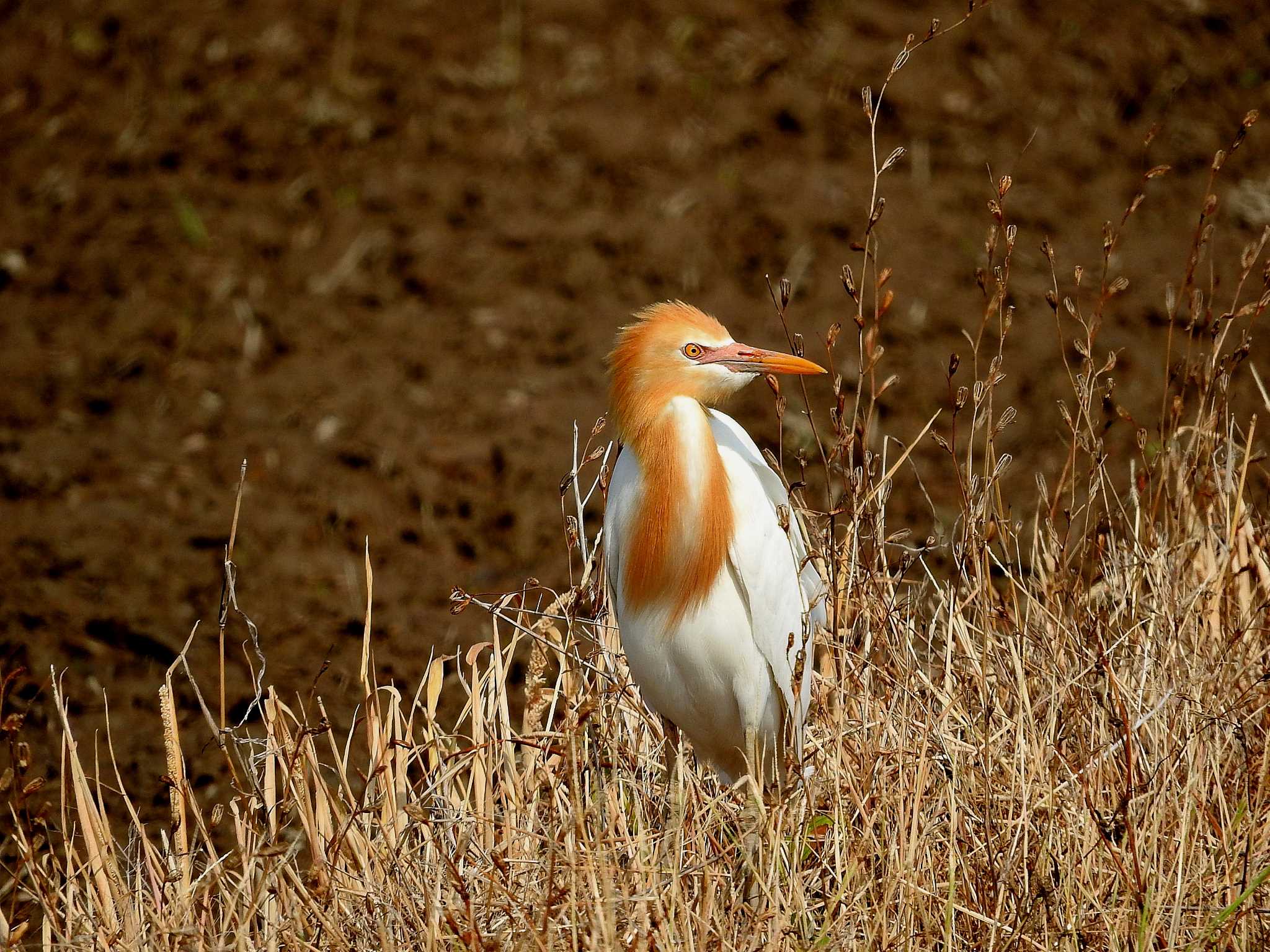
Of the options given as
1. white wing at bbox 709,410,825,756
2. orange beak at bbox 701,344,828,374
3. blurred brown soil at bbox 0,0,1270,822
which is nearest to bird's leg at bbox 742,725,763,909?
white wing at bbox 709,410,825,756

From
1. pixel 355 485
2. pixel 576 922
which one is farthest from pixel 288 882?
pixel 355 485

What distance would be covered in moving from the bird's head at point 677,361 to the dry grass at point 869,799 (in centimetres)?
16

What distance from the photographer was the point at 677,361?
241 centimetres

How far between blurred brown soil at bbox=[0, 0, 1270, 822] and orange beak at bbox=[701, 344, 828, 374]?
1.75 meters

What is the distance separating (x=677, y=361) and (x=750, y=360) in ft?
0.42

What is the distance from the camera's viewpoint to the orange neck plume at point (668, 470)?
2428 millimetres

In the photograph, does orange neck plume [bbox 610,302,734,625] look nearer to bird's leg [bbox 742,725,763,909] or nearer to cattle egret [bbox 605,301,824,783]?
cattle egret [bbox 605,301,824,783]

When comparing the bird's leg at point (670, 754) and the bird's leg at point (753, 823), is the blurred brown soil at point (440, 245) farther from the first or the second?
the bird's leg at point (753, 823)

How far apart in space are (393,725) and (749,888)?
0.80 meters

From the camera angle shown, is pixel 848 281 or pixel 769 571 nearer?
pixel 848 281

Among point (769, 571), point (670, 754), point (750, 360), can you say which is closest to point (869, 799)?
point (769, 571)

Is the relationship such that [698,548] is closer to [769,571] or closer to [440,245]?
[769,571]

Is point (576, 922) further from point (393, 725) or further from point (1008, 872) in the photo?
point (393, 725)

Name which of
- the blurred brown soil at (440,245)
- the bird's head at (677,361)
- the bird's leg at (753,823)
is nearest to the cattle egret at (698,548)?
the bird's head at (677,361)
